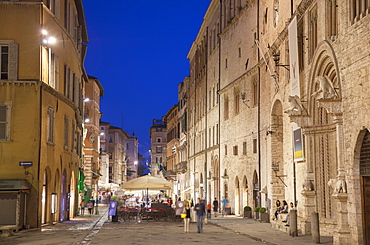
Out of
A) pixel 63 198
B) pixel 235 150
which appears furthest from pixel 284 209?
pixel 235 150

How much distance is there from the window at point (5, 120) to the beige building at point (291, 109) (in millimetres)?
13198

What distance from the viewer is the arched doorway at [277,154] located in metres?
31.7

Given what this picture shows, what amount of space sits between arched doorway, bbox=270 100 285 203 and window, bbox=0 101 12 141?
13.8 m

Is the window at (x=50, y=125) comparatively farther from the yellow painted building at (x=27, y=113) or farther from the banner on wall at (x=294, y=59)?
the banner on wall at (x=294, y=59)

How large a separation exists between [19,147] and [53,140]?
138 inches

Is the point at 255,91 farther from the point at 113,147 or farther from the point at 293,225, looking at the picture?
the point at 113,147

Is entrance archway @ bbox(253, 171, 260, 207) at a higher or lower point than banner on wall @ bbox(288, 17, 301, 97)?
lower

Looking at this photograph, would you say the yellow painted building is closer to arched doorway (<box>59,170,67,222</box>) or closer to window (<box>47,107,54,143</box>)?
window (<box>47,107,54,143</box>)

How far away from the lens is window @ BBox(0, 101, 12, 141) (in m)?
28.0

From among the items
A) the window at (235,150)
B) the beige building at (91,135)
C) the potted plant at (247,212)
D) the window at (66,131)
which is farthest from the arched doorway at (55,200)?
the beige building at (91,135)

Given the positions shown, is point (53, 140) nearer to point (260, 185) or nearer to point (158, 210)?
point (158, 210)

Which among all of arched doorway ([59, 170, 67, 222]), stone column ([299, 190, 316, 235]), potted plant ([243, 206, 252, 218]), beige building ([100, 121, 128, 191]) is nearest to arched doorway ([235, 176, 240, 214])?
potted plant ([243, 206, 252, 218])

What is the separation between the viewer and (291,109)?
23891mm

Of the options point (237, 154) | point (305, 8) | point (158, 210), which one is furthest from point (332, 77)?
point (237, 154)
